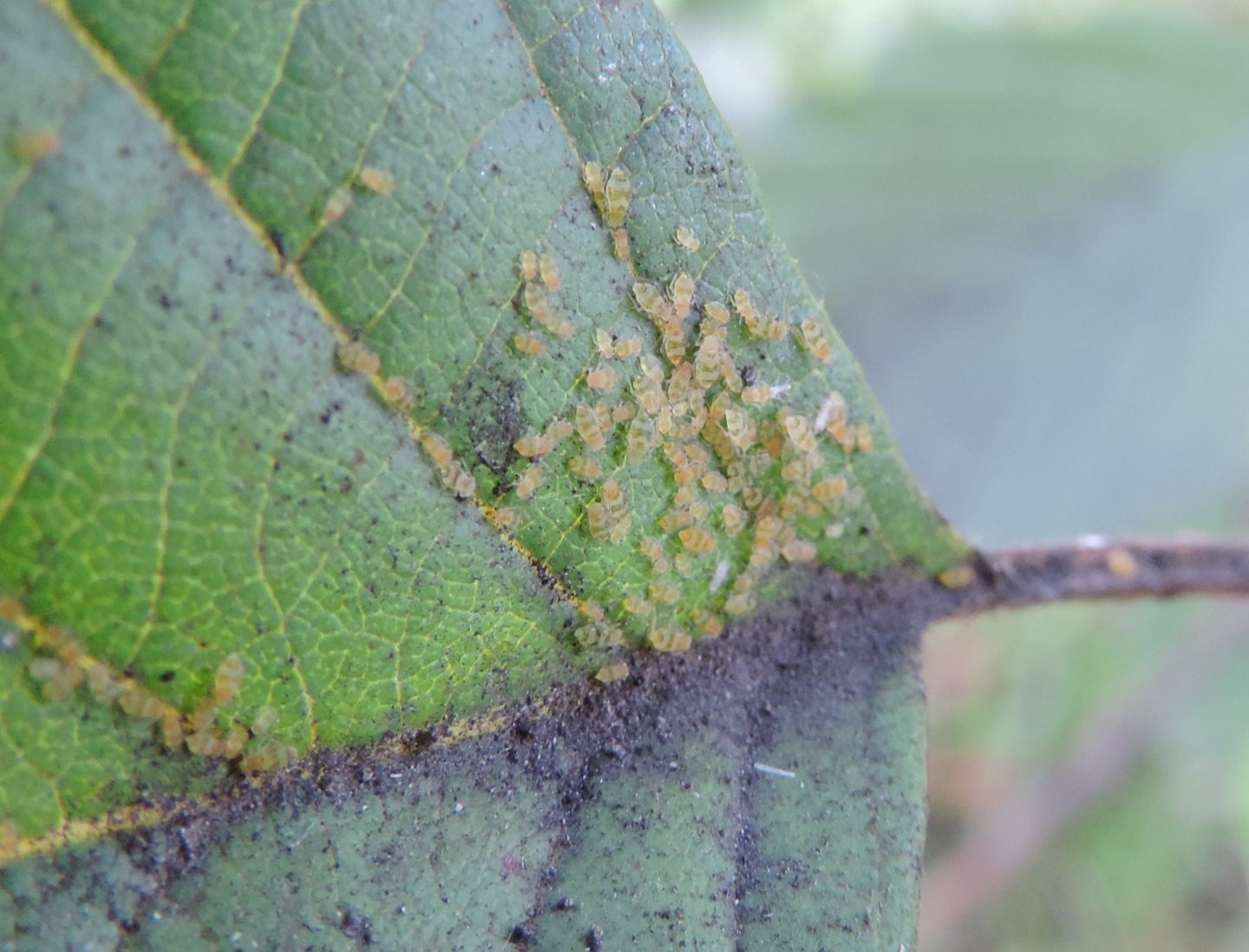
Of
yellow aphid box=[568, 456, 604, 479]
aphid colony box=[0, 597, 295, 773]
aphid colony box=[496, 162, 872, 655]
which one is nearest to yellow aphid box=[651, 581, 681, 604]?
aphid colony box=[496, 162, 872, 655]

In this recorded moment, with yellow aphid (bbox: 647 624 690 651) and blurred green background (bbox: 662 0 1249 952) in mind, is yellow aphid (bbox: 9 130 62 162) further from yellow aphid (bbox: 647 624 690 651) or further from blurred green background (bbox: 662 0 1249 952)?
blurred green background (bbox: 662 0 1249 952)

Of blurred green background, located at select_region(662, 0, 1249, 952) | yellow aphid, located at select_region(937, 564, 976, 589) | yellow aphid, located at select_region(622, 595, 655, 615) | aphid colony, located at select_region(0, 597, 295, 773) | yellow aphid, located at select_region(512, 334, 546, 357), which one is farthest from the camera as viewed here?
blurred green background, located at select_region(662, 0, 1249, 952)

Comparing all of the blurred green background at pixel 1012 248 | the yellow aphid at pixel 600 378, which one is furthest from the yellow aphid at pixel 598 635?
the blurred green background at pixel 1012 248

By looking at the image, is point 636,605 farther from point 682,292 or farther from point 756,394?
point 682,292

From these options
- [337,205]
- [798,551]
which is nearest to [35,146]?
[337,205]

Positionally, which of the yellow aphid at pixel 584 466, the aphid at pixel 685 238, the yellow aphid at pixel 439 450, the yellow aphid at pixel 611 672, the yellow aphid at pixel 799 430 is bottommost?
the yellow aphid at pixel 611 672

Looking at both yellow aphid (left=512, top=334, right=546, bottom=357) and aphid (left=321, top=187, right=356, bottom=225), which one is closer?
aphid (left=321, top=187, right=356, bottom=225)

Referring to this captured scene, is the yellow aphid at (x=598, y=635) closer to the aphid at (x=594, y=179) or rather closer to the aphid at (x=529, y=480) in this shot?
the aphid at (x=529, y=480)

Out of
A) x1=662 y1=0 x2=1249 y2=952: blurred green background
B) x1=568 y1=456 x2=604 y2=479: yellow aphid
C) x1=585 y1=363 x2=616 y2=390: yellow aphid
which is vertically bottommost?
x1=568 y1=456 x2=604 y2=479: yellow aphid
